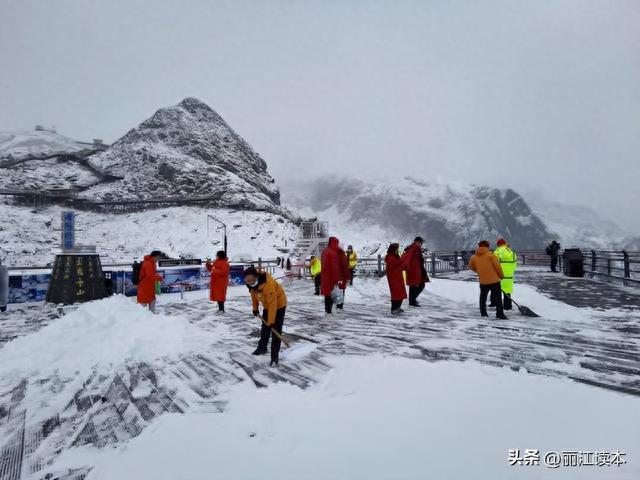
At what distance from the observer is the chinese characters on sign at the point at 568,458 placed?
233 centimetres

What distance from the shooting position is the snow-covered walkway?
320cm

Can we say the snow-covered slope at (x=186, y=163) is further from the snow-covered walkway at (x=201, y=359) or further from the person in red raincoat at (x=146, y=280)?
the snow-covered walkway at (x=201, y=359)

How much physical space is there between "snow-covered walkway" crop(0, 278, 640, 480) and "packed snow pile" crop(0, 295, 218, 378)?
0.02 metres

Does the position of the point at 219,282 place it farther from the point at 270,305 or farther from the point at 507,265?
the point at 507,265

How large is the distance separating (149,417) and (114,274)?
40.3 feet

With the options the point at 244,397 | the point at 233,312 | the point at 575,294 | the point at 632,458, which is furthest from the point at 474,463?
the point at 575,294

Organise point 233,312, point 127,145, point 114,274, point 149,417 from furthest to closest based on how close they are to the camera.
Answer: point 127,145 < point 114,274 < point 233,312 < point 149,417

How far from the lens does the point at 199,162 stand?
295 feet

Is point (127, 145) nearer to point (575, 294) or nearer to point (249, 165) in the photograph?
point (249, 165)

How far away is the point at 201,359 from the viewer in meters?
5.18

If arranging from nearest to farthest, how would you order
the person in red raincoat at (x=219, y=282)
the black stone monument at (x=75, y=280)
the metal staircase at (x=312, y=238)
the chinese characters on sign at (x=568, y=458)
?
the chinese characters on sign at (x=568, y=458) < the person in red raincoat at (x=219, y=282) < the black stone monument at (x=75, y=280) < the metal staircase at (x=312, y=238)

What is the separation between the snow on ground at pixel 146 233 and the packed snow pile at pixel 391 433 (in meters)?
41.9

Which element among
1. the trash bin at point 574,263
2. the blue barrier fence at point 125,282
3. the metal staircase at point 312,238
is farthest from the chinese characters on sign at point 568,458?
the metal staircase at point 312,238

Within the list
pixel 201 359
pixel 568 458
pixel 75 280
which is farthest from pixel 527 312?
pixel 75 280
